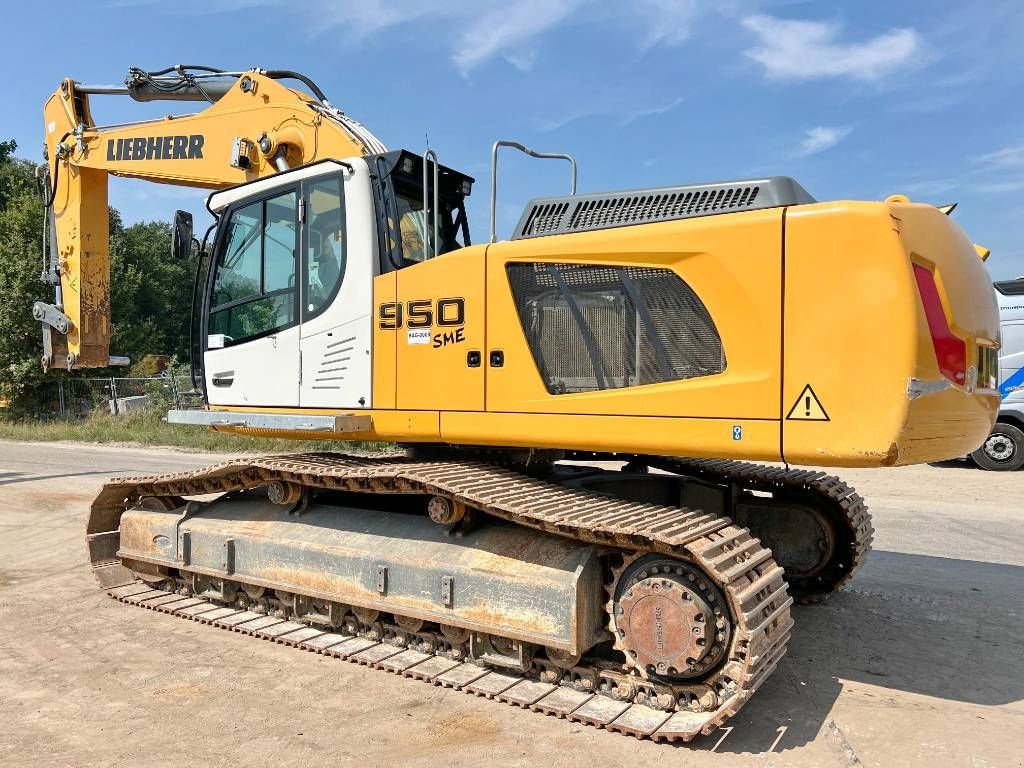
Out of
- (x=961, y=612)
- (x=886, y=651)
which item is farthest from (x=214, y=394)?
(x=961, y=612)

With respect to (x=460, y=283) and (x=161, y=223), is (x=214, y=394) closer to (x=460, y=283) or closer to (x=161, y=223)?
(x=460, y=283)

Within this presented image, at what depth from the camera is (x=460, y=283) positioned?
4504mm

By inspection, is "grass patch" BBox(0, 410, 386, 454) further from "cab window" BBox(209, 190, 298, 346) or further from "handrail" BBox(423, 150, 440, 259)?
"handrail" BBox(423, 150, 440, 259)

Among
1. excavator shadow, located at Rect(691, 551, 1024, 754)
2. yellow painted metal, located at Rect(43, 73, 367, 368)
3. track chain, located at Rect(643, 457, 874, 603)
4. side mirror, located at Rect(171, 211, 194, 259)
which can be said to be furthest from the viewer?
yellow painted metal, located at Rect(43, 73, 367, 368)

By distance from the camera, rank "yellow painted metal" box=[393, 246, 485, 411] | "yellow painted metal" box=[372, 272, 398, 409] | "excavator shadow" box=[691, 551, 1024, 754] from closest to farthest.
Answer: "excavator shadow" box=[691, 551, 1024, 754] → "yellow painted metal" box=[393, 246, 485, 411] → "yellow painted metal" box=[372, 272, 398, 409]

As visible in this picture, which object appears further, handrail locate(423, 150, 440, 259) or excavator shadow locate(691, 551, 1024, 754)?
handrail locate(423, 150, 440, 259)

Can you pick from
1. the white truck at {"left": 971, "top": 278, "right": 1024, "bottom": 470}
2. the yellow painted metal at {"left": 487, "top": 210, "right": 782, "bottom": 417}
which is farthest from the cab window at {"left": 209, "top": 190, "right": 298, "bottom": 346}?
the white truck at {"left": 971, "top": 278, "right": 1024, "bottom": 470}

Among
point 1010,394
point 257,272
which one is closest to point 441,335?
point 257,272

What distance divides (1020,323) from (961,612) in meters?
11.4

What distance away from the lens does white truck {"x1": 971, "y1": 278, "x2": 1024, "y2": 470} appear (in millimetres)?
14008

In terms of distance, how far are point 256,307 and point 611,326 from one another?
2.71 metres

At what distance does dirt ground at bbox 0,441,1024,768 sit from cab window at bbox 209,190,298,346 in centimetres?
212

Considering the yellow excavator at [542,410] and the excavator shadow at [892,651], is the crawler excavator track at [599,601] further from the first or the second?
the excavator shadow at [892,651]

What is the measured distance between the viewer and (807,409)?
3459 millimetres
